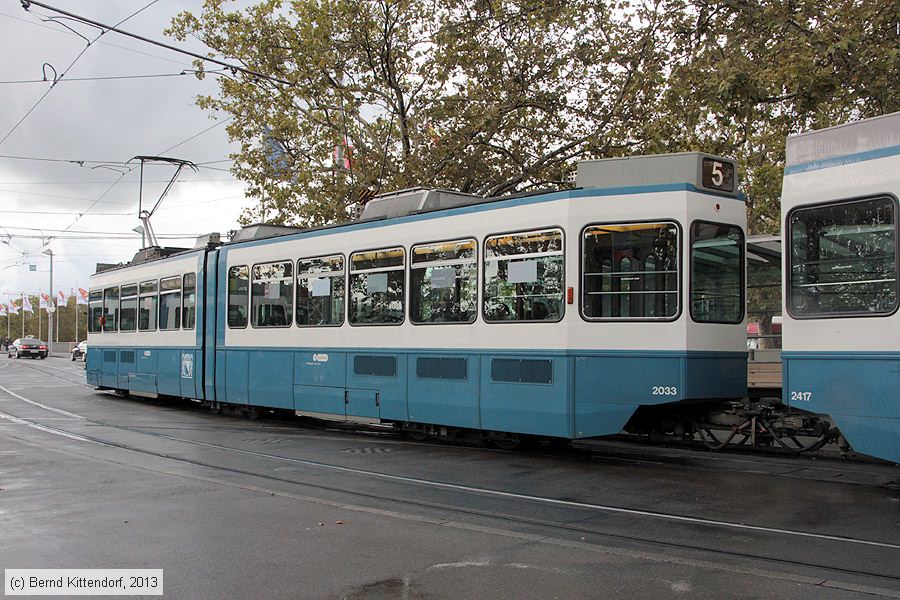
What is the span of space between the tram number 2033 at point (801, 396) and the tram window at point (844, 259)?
30.4 inches

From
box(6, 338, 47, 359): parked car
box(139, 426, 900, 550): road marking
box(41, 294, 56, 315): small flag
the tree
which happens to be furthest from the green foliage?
box(41, 294, 56, 315): small flag

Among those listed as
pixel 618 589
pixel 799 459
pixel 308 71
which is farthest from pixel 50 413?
pixel 618 589

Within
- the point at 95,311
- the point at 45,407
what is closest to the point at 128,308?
the point at 95,311

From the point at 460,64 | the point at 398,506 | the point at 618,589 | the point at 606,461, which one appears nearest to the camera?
the point at 618,589

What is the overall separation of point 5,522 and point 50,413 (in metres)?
11.4

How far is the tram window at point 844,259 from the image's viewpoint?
808 cm

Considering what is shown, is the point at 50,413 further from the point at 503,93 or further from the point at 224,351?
the point at 503,93

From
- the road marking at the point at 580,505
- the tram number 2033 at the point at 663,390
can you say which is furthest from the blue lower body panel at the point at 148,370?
the tram number 2033 at the point at 663,390

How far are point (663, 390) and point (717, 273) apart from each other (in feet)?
5.25

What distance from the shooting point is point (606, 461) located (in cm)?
1128

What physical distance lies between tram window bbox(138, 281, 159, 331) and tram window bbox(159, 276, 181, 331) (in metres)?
0.39

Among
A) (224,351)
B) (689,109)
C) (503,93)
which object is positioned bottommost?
(224,351)

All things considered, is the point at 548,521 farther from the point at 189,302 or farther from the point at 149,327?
the point at 149,327

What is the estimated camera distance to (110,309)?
75.6ft
